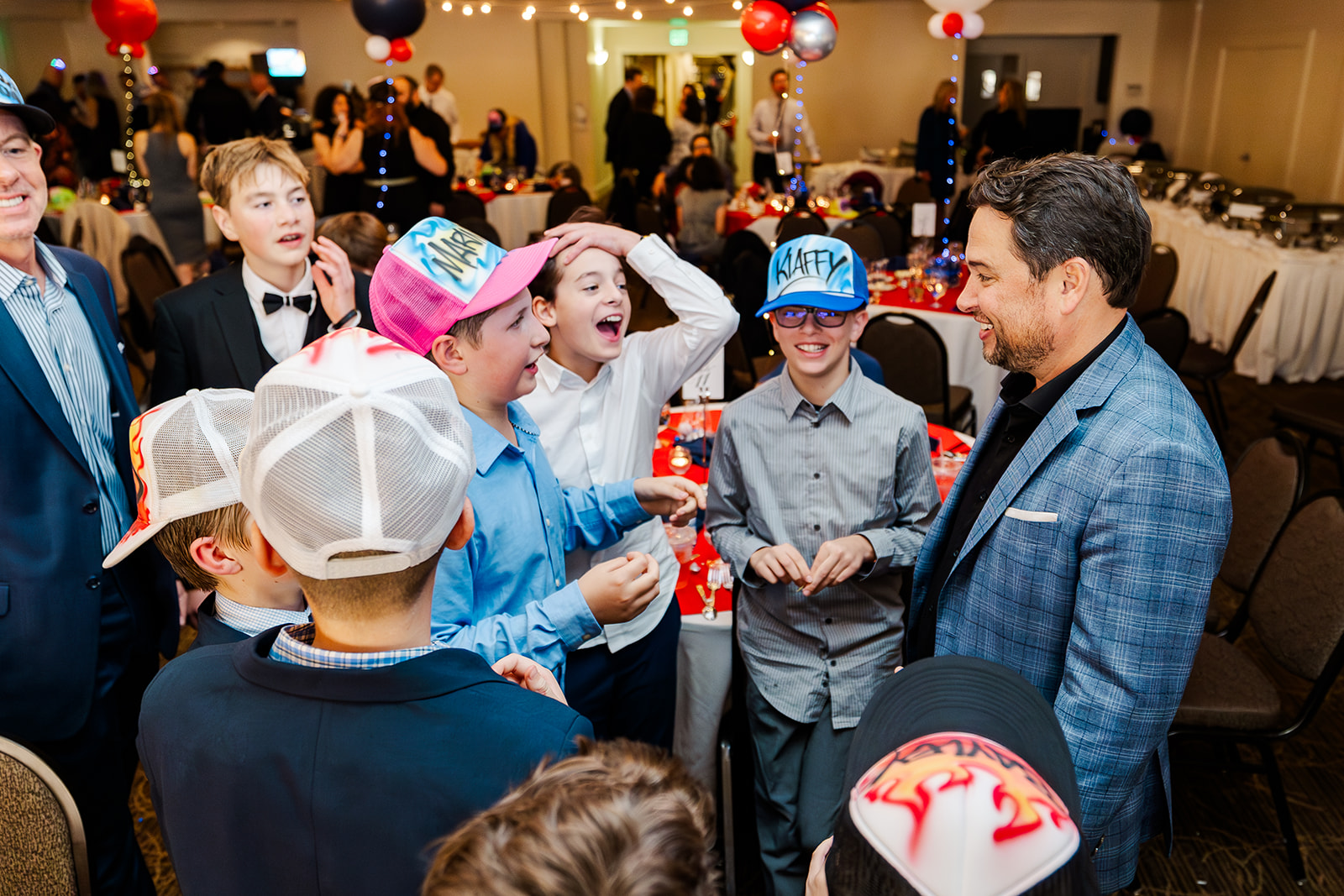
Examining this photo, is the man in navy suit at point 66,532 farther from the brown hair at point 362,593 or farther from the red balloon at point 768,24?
the red balloon at point 768,24

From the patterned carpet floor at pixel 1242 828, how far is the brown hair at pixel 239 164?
1.76 meters

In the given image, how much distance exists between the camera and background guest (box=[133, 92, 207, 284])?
23.6 ft

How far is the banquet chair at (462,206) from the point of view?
7.05m

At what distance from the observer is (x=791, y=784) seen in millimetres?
2084

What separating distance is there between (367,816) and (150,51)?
1580cm

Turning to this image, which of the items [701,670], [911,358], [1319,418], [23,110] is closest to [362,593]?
[701,670]

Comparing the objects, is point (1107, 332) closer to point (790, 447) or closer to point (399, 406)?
point (790, 447)

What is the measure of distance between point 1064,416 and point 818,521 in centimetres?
76

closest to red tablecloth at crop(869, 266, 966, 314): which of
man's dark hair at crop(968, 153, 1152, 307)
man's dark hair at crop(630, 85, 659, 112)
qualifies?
man's dark hair at crop(968, 153, 1152, 307)

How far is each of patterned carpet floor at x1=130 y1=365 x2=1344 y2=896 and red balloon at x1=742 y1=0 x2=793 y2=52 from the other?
5.19 metres

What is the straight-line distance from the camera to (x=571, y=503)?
1.85m

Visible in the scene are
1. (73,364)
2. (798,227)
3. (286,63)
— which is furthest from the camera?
(286,63)

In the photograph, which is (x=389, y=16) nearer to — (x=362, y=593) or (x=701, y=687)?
(x=701, y=687)

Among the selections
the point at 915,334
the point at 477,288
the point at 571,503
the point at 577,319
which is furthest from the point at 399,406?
the point at 915,334
